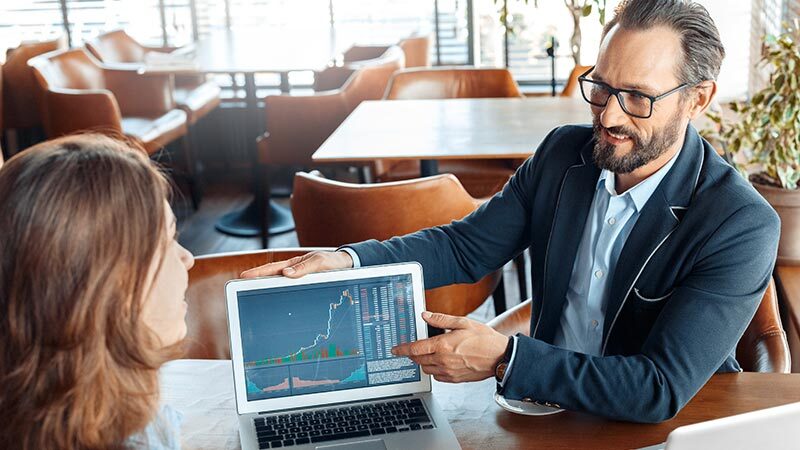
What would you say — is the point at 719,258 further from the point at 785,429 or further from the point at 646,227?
the point at 785,429

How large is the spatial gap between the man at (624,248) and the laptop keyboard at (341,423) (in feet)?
0.29

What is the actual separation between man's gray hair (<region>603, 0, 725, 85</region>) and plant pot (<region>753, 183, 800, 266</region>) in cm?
119

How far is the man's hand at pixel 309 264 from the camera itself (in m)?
1.77

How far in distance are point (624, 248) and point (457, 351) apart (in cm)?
44

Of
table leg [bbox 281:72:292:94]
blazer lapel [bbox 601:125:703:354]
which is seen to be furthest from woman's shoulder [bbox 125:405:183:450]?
table leg [bbox 281:72:292:94]

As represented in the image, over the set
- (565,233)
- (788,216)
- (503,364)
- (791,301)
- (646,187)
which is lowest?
(791,301)

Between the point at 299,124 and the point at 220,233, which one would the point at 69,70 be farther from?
the point at 299,124

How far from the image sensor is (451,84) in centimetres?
468

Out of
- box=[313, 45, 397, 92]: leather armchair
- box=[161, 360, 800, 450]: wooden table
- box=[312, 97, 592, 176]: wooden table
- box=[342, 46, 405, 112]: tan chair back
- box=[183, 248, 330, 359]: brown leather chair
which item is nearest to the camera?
box=[161, 360, 800, 450]: wooden table

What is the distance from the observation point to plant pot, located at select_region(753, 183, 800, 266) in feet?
9.49

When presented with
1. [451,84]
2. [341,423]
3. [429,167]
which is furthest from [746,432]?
[451,84]

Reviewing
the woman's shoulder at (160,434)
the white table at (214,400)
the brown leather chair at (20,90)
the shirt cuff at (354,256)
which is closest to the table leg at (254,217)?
the brown leather chair at (20,90)

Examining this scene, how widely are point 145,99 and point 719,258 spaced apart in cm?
445

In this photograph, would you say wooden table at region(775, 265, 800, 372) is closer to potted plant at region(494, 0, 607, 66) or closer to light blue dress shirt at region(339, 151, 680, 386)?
light blue dress shirt at region(339, 151, 680, 386)
